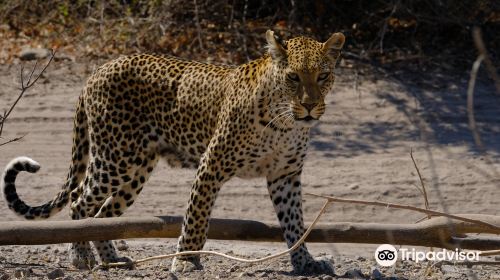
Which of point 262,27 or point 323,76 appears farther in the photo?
point 262,27

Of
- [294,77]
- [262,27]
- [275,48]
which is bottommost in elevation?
[294,77]

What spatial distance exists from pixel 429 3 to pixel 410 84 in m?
1.17

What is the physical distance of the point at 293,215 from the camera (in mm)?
7844

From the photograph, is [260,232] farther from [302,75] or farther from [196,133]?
[302,75]

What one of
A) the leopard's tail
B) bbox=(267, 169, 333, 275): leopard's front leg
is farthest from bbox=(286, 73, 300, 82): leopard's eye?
the leopard's tail

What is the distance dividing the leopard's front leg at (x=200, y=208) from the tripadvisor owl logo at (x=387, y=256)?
1170 mm

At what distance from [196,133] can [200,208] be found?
27.1 inches

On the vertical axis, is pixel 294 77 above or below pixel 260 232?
above

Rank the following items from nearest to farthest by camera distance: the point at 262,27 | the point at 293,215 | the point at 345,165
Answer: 1. the point at 293,215
2. the point at 345,165
3. the point at 262,27

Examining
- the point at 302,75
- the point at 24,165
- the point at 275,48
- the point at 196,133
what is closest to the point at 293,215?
the point at 196,133

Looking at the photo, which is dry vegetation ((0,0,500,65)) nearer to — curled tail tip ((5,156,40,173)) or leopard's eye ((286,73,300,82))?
curled tail tip ((5,156,40,173))

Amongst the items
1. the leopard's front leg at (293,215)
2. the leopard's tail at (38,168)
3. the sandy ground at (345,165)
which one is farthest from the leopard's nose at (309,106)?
the leopard's tail at (38,168)

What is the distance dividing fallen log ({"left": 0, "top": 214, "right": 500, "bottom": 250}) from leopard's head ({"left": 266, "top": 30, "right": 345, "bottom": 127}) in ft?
2.46

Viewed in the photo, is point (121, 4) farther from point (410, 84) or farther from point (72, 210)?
point (72, 210)
